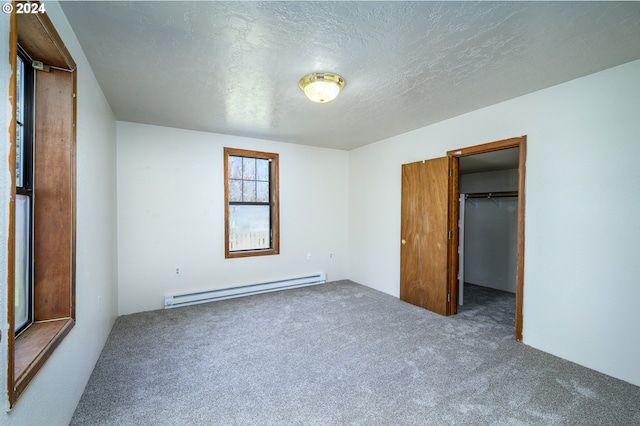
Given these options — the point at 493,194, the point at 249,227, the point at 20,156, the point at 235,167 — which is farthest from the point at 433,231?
the point at 20,156

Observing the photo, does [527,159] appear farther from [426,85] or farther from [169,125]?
[169,125]

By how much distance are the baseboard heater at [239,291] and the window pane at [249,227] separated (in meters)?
0.63

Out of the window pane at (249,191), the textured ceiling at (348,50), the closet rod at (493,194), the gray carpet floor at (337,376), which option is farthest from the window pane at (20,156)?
the closet rod at (493,194)

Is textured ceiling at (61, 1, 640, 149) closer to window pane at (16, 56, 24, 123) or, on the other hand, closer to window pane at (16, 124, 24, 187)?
window pane at (16, 56, 24, 123)

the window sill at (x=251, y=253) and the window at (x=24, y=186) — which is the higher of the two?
the window at (x=24, y=186)

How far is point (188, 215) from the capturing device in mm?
4004

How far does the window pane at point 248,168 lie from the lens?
455 cm

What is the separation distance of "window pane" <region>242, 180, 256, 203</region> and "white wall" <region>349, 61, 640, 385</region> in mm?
3269

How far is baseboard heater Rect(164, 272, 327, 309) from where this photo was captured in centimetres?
383

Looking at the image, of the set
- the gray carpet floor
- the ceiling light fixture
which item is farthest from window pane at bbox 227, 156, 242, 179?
the ceiling light fixture

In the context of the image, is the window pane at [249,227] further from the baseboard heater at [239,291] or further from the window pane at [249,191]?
the baseboard heater at [239,291]

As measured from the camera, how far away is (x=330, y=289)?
470 cm

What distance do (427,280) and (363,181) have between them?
6.71 feet

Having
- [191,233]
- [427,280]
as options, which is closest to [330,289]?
[427,280]
